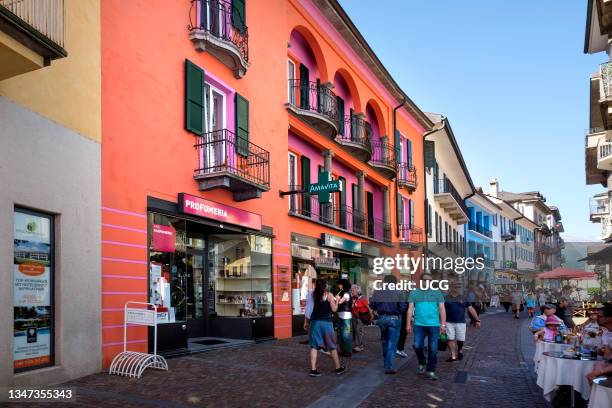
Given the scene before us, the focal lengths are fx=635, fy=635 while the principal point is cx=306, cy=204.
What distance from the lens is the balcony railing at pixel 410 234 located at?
29.2 meters

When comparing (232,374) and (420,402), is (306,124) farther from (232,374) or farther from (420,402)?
(420,402)

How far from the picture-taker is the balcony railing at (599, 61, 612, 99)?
19766 mm

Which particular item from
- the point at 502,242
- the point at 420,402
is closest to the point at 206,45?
the point at 420,402

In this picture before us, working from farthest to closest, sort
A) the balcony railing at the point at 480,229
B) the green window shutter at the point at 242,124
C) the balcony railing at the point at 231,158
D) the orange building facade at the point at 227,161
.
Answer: the balcony railing at the point at 480,229 → the green window shutter at the point at 242,124 → the balcony railing at the point at 231,158 → the orange building facade at the point at 227,161

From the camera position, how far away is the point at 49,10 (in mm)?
8773

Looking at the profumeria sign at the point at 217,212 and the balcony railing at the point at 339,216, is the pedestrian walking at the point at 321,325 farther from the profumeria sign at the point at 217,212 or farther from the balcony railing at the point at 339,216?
the balcony railing at the point at 339,216

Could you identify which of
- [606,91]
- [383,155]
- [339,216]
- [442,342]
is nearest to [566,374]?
[442,342]

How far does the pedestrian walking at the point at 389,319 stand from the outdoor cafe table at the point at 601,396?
206 inches

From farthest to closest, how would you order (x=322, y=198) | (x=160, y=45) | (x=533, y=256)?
(x=533, y=256) → (x=322, y=198) → (x=160, y=45)

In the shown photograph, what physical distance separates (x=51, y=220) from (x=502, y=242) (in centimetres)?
6318

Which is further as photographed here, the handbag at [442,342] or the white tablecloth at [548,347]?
the handbag at [442,342]

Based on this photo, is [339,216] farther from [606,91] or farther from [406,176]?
[606,91]

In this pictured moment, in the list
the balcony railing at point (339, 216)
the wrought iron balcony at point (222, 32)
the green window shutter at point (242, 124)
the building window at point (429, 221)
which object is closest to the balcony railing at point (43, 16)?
the wrought iron balcony at point (222, 32)

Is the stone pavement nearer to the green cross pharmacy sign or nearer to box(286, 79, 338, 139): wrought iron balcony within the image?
the green cross pharmacy sign
